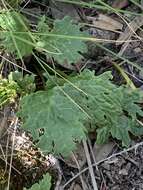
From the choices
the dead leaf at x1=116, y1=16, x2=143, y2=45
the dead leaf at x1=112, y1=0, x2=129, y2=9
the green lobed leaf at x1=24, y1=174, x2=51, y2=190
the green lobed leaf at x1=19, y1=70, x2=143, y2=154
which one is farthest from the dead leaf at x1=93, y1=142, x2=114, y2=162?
the dead leaf at x1=112, y1=0, x2=129, y2=9

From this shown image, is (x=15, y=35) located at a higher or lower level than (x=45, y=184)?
higher

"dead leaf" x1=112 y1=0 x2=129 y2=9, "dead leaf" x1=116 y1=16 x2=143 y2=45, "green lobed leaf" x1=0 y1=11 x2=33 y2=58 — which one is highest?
"green lobed leaf" x1=0 y1=11 x2=33 y2=58

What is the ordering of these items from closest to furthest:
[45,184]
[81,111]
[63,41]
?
[45,184], [81,111], [63,41]

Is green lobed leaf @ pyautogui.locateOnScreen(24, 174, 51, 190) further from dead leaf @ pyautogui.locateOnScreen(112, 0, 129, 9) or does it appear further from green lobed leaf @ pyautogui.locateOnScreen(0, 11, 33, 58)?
dead leaf @ pyautogui.locateOnScreen(112, 0, 129, 9)

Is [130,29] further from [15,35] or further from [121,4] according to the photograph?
[15,35]

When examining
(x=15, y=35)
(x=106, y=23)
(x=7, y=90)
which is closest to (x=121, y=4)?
(x=106, y=23)

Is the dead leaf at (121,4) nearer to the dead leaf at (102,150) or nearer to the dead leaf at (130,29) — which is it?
the dead leaf at (130,29)

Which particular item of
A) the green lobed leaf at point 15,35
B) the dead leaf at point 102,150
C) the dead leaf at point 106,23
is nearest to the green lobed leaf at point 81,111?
the dead leaf at point 102,150
